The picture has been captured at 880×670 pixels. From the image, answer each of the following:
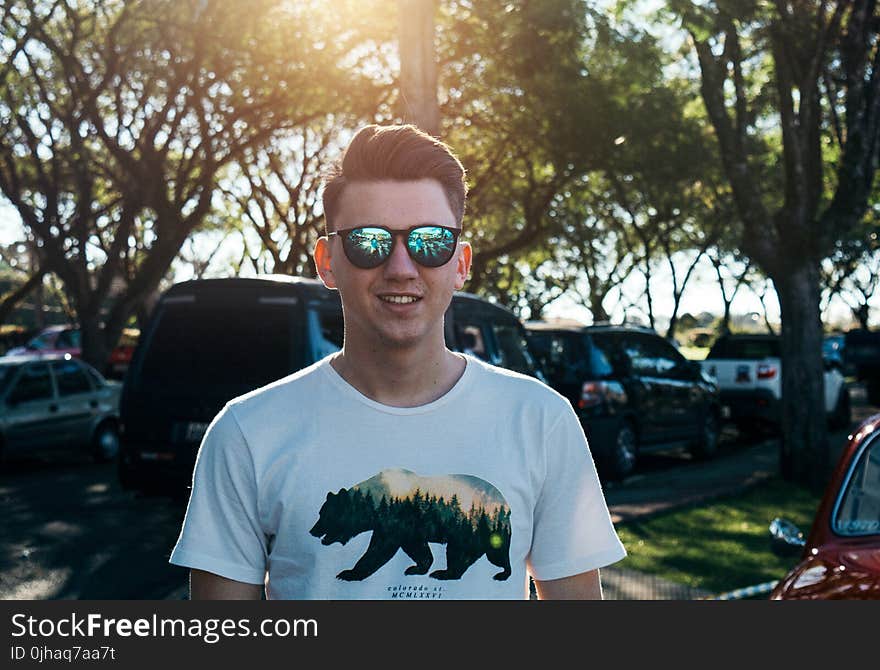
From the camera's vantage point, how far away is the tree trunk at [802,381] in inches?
537

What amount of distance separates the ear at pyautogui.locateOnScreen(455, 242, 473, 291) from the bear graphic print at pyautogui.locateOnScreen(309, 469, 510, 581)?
49 centimetres

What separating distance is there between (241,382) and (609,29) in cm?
854

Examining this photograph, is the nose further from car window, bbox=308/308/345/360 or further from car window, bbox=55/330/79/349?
car window, bbox=55/330/79/349

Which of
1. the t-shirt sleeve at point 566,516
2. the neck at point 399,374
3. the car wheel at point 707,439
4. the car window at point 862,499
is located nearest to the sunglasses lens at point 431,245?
the neck at point 399,374

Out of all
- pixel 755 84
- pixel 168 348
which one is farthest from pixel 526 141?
pixel 168 348

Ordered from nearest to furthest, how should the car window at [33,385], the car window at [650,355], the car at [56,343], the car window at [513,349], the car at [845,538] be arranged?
the car at [845,538]
the car window at [513,349]
the car window at [33,385]
the car window at [650,355]
the car at [56,343]

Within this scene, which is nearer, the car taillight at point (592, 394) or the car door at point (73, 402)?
the car taillight at point (592, 394)

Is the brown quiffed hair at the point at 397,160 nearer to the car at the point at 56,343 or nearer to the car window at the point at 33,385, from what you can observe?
the car window at the point at 33,385

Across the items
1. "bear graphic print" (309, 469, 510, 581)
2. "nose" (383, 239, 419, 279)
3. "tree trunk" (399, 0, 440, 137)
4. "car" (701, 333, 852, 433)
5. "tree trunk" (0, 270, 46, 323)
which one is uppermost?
"tree trunk" (399, 0, 440, 137)

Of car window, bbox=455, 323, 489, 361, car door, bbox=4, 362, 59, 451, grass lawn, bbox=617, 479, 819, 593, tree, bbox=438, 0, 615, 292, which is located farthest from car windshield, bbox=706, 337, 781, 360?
car door, bbox=4, 362, 59, 451

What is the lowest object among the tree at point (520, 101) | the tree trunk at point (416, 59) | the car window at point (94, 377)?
the car window at point (94, 377)

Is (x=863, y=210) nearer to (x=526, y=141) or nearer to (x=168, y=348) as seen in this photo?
(x=168, y=348)

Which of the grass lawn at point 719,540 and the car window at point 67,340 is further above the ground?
the car window at point 67,340

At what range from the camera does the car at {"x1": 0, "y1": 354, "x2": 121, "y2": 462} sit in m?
14.8
